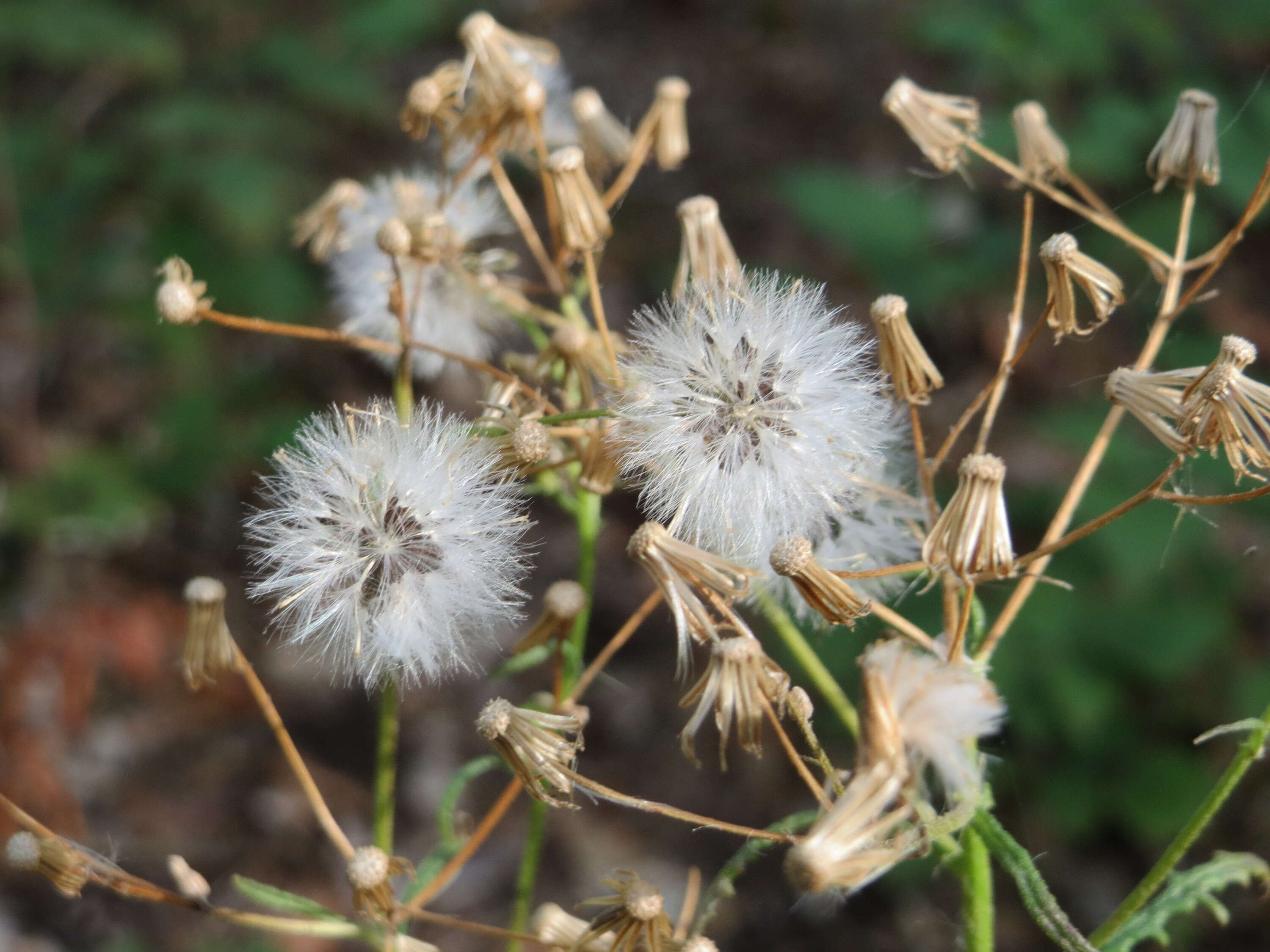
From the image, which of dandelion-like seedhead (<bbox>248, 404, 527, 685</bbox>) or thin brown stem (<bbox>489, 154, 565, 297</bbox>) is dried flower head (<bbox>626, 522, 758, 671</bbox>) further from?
thin brown stem (<bbox>489, 154, 565, 297</bbox>)

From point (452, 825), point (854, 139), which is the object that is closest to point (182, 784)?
point (452, 825)

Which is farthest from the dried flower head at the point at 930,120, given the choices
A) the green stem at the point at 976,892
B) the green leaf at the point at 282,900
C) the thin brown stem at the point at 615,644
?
the green leaf at the point at 282,900

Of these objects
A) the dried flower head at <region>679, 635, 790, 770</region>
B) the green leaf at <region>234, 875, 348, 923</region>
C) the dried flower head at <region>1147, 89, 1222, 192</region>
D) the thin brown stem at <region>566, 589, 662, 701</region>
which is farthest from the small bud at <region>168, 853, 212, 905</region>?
the dried flower head at <region>1147, 89, 1222, 192</region>

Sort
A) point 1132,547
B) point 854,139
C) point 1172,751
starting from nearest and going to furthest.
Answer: point 1132,547, point 1172,751, point 854,139

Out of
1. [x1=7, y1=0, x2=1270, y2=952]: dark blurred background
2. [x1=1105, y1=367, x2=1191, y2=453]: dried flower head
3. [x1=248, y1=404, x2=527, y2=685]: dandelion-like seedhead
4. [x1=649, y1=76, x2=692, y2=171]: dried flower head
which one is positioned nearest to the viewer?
[x1=1105, y1=367, x2=1191, y2=453]: dried flower head

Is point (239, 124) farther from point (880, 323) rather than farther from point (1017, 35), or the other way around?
point (880, 323)

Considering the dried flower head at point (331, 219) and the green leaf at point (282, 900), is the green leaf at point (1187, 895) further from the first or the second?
the dried flower head at point (331, 219)
